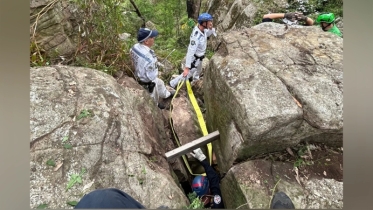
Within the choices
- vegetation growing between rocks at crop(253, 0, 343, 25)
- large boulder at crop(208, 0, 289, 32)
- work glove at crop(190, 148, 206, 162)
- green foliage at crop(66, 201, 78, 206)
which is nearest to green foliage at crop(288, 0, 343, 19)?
vegetation growing between rocks at crop(253, 0, 343, 25)

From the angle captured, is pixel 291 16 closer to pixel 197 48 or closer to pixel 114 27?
pixel 197 48

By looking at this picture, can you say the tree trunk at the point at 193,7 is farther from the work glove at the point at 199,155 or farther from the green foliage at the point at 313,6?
the work glove at the point at 199,155

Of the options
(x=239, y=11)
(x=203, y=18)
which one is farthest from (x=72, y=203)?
(x=239, y=11)

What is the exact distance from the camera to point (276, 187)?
2.31 metres

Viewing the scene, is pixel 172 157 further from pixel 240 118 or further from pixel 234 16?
→ pixel 234 16

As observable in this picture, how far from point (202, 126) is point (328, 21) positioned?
1.59 meters

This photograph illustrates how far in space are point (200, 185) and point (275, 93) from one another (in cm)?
104

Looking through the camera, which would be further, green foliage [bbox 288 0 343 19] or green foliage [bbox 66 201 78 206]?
green foliage [bbox 288 0 343 19]

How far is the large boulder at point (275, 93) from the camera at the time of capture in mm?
2396

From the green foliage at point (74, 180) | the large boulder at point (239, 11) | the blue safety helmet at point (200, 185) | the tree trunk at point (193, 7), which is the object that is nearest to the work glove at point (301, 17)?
the large boulder at point (239, 11)

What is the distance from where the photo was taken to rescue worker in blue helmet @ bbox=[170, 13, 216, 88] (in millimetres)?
3359

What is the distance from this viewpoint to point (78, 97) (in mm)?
2570

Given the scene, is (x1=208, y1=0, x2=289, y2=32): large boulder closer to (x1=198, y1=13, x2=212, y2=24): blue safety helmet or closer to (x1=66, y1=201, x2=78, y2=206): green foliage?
(x1=198, y1=13, x2=212, y2=24): blue safety helmet
